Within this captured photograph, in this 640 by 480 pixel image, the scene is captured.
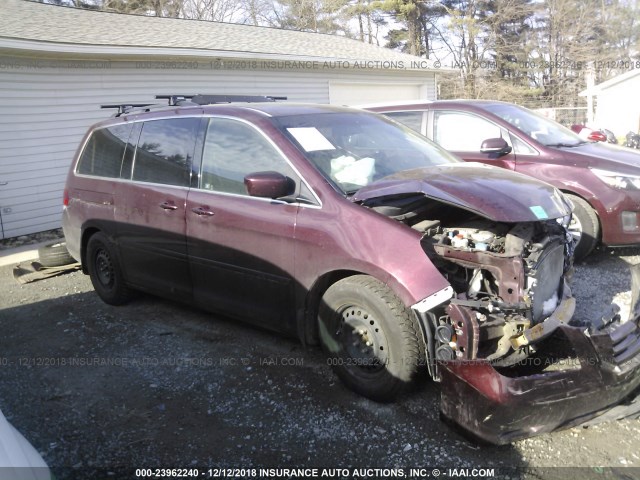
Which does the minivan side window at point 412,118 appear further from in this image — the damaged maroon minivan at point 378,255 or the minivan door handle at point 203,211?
the minivan door handle at point 203,211

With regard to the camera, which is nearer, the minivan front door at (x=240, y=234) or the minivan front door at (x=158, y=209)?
the minivan front door at (x=240, y=234)

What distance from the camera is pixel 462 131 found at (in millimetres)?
6379

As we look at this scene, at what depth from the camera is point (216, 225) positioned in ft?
12.8

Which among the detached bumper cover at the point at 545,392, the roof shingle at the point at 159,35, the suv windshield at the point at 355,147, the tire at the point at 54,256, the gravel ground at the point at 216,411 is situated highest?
the roof shingle at the point at 159,35

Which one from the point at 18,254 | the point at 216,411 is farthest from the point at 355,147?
the point at 18,254

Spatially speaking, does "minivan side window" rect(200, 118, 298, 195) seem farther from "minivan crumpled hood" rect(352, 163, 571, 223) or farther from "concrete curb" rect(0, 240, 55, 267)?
"concrete curb" rect(0, 240, 55, 267)

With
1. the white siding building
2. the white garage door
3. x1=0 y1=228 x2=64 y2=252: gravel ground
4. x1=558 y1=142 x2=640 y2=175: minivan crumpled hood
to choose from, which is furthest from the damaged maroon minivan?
the white garage door

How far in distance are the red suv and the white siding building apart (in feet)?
18.6

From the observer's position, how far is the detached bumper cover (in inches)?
102

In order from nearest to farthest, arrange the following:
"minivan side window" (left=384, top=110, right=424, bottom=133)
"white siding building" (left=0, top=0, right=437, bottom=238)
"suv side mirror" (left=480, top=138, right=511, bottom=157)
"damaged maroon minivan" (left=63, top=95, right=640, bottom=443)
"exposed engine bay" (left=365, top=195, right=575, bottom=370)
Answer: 1. "damaged maroon minivan" (left=63, top=95, right=640, bottom=443)
2. "exposed engine bay" (left=365, top=195, right=575, bottom=370)
3. "suv side mirror" (left=480, top=138, right=511, bottom=157)
4. "minivan side window" (left=384, top=110, right=424, bottom=133)
5. "white siding building" (left=0, top=0, right=437, bottom=238)

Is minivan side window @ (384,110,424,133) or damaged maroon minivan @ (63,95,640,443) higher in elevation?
minivan side window @ (384,110,424,133)

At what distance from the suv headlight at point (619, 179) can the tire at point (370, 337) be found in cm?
352

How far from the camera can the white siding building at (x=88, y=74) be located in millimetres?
8758

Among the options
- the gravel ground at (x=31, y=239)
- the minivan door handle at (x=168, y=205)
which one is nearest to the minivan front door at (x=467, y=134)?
the minivan door handle at (x=168, y=205)
